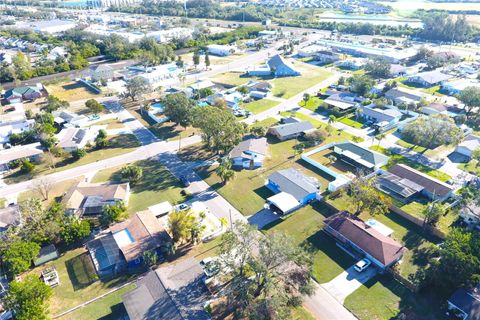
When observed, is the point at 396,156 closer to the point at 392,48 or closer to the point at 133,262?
the point at 133,262

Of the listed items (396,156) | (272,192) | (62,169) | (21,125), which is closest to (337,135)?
(396,156)

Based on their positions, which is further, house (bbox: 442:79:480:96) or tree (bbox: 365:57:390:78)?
tree (bbox: 365:57:390:78)

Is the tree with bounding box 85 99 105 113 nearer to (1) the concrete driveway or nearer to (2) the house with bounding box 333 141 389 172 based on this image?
(2) the house with bounding box 333 141 389 172

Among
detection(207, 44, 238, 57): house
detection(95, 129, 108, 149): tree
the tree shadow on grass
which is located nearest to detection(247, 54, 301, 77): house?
detection(207, 44, 238, 57): house

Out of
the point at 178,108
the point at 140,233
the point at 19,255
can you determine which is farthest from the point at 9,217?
the point at 178,108

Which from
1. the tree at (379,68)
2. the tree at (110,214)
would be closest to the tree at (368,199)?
the tree at (110,214)
